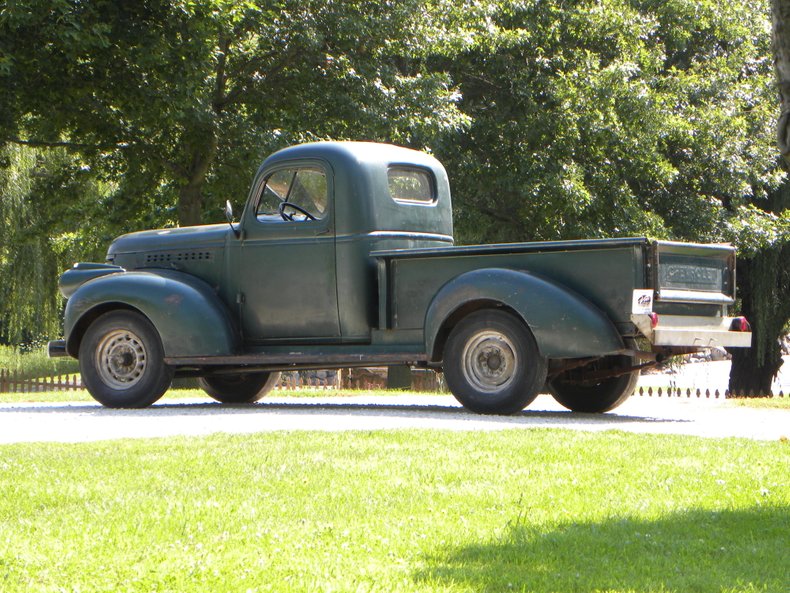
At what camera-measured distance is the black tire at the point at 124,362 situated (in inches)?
508

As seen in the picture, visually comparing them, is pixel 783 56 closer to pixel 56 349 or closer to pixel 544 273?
pixel 544 273

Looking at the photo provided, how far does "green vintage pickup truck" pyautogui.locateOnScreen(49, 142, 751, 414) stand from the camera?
432 inches

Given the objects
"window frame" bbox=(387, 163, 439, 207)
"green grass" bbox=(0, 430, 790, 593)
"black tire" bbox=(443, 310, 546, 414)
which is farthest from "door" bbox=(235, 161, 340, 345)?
"green grass" bbox=(0, 430, 790, 593)

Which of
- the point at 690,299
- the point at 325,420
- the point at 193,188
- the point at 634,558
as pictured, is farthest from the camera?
the point at 193,188

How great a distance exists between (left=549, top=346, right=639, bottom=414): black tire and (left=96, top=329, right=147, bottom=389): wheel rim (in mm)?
4223

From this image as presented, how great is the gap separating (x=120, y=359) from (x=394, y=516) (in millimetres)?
7847

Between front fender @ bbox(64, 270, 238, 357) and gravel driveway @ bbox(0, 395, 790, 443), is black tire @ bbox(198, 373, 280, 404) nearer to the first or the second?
gravel driveway @ bbox(0, 395, 790, 443)

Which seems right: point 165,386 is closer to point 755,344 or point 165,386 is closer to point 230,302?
point 230,302

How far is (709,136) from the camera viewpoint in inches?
981

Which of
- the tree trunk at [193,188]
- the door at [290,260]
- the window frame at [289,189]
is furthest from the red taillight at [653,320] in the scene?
the tree trunk at [193,188]

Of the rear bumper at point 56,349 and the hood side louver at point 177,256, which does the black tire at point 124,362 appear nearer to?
the rear bumper at point 56,349

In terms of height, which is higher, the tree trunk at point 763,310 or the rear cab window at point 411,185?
the rear cab window at point 411,185

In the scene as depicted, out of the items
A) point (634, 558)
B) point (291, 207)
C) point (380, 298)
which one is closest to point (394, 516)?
point (634, 558)

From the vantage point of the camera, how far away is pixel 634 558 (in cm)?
505
